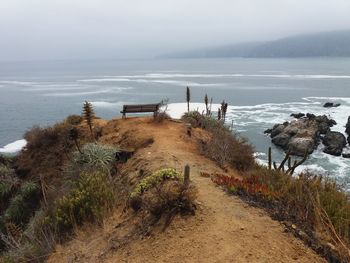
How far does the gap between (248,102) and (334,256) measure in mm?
54660

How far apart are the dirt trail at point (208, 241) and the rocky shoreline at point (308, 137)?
26.7 metres

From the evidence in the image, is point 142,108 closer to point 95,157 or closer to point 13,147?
point 95,157

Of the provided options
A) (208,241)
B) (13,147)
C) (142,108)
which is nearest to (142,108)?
(142,108)

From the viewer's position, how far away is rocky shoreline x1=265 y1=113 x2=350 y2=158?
114ft

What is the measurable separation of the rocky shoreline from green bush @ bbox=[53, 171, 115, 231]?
86.3ft

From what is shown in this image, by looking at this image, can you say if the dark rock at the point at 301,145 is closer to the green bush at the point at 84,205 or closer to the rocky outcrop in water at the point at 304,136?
the rocky outcrop in water at the point at 304,136

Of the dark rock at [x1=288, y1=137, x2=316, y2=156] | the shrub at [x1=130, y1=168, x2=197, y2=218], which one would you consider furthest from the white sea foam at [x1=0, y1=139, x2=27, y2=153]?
the shrub at [x1=130, y1=168, x2=197, y2=218]

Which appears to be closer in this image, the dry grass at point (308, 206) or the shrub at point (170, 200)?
the dry grass at point (308, 206)

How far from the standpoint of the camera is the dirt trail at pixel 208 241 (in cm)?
630

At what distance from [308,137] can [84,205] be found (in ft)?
101

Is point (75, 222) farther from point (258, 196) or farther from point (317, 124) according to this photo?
point (317, 124)

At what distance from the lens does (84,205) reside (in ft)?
29.0

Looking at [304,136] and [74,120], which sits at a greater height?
[74,120]

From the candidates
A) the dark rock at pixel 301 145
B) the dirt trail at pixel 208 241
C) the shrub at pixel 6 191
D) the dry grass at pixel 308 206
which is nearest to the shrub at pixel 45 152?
the shrub at pixel 6 191
